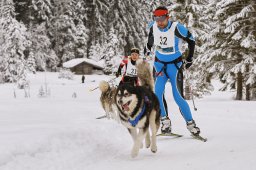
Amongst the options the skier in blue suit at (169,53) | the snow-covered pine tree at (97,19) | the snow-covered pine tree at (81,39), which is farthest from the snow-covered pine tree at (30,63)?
the skier in blue suit at (169,53)

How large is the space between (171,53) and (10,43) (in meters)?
37.0

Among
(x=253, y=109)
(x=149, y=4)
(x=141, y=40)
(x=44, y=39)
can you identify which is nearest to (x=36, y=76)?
(x=44, y=39)

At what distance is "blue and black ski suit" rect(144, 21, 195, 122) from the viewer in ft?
20.8

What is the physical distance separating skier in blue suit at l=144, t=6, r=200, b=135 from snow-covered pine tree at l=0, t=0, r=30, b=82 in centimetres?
3447

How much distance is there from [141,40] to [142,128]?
60.5 m

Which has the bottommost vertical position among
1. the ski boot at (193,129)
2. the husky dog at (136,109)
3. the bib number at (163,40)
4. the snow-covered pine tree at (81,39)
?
the ski boot at (193,129)

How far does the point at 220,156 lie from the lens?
4.63m

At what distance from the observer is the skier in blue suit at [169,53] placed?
248 inches

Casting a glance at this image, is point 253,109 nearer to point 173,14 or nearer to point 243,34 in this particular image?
point 243,34

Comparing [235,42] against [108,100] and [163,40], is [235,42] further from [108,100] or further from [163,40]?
[163,40]

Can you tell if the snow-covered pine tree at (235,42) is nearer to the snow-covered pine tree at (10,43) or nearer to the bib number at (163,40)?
the bib number at (163,40)

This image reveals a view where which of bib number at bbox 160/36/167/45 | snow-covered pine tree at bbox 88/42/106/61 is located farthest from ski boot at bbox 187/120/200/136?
snow-covered pine tree at bbox 88/42/106/61

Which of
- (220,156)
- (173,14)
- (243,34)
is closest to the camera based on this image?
(220,156)

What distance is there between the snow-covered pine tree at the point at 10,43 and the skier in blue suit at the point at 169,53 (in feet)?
113
